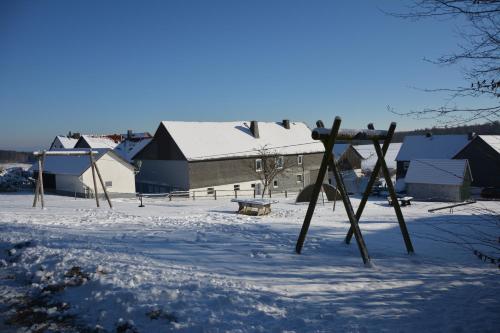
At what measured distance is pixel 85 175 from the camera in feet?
94.2

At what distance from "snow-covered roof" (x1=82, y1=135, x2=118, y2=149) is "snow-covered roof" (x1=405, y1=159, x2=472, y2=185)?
37.8 metres

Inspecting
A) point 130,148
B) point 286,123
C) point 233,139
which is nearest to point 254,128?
point 233,139

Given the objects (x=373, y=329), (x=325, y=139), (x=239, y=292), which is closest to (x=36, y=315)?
(x=239, y=292)

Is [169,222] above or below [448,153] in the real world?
below

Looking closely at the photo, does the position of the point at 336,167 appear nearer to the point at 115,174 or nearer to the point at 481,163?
the point at 115,174

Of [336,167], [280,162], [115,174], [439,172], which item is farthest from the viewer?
[280,162]

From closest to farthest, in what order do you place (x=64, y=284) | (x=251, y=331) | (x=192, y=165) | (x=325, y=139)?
(x=251, y=331)
(x=64, y=284)
(x=325, y=139)
(x=192, y=165)

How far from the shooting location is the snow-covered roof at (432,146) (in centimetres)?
4550

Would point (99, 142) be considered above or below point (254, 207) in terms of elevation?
above

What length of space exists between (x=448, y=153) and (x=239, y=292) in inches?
1865

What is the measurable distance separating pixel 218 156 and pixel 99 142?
2055 cm

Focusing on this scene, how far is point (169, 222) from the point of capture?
1220cm

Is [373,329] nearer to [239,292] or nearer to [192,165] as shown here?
[239,292]

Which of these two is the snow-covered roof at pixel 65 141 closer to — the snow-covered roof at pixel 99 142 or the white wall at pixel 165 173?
the snow-covered roof at pixel 99 142
